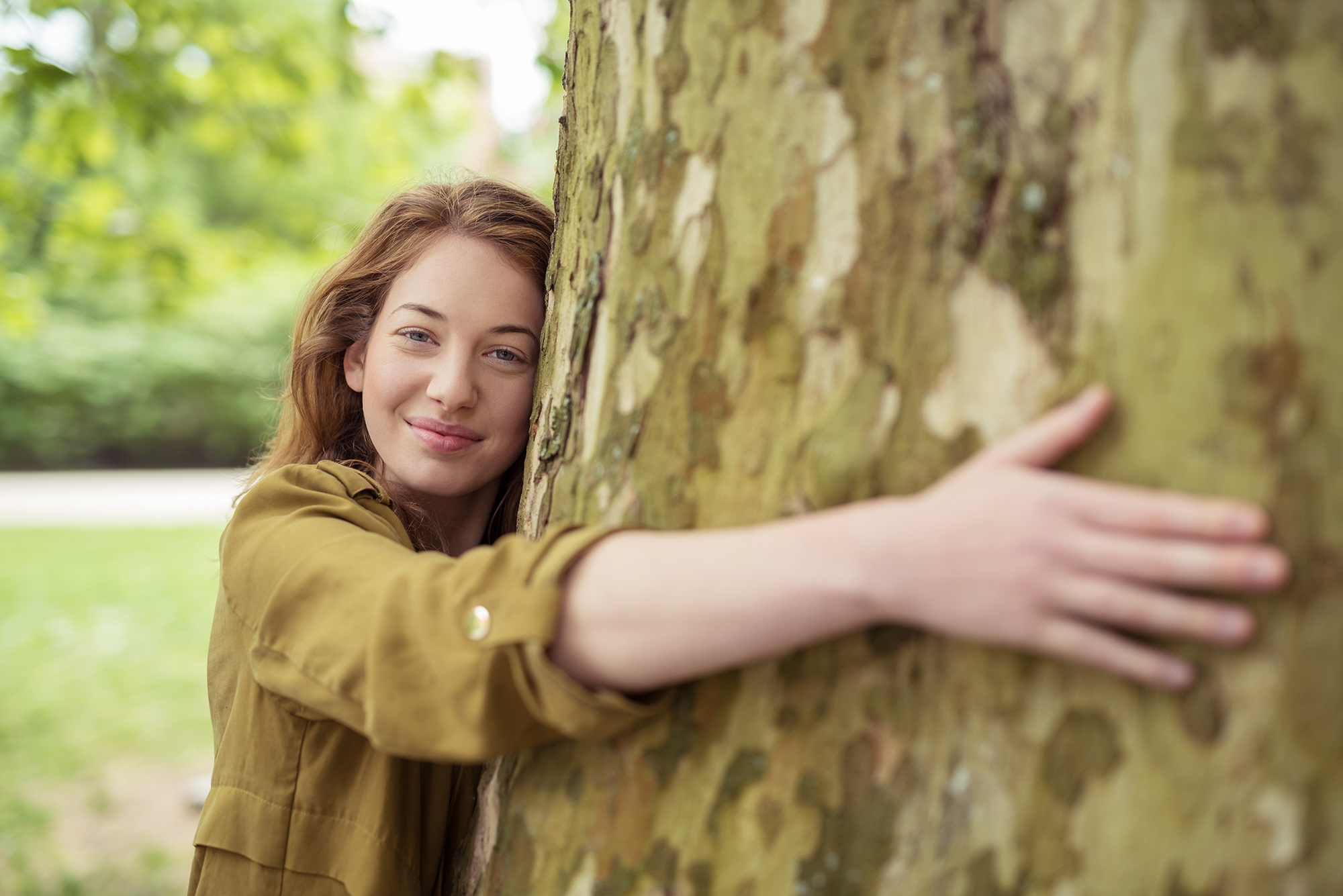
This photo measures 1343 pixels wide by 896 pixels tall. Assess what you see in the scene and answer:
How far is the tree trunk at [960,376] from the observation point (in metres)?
0.91

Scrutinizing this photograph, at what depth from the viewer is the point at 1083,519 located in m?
0.90

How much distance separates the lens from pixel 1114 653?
0.91m

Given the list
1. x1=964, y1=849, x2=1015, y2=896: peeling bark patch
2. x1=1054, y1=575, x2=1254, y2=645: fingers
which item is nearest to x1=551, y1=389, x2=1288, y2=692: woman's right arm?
x1=1054, y1=575, x2=1254, y2=645: fingers

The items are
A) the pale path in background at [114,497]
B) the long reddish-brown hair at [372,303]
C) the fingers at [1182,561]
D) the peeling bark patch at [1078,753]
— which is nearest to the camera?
the fingers at [1182,561]

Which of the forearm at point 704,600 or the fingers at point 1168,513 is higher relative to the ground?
the fingers at point 1168,513

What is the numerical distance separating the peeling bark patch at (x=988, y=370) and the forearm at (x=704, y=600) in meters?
0.17

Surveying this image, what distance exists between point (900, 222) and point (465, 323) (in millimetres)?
1108

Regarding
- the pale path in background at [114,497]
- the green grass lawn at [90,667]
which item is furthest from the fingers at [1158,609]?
the pale path in background at [114,497]

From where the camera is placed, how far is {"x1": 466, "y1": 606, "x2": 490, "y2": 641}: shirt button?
3.70 ft

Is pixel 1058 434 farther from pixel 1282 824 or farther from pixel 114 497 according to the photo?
pixel 114 497

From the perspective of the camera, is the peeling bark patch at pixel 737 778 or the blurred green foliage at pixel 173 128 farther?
the blurred green foliage at pixel 173 128

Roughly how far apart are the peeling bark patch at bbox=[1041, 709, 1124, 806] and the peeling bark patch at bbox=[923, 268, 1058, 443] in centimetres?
30

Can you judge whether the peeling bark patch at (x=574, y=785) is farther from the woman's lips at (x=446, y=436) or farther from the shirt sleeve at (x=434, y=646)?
the woman's lips at (x=446, y=436)

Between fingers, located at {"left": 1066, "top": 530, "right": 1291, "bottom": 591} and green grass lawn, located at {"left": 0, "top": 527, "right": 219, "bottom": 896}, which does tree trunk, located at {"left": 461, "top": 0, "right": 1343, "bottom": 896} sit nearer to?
fingers, located at {"left": 1066, "top": 530, "right": 1291, "bottom": 591}
